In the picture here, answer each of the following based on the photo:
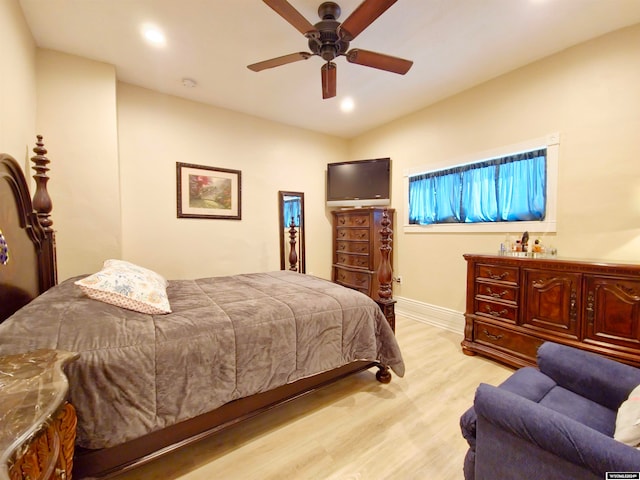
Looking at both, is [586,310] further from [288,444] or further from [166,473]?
[166,473]

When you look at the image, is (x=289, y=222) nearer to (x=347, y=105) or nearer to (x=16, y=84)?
(x=347, y=105)

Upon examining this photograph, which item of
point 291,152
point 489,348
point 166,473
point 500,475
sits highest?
point 291,152

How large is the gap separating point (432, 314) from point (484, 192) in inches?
67.8

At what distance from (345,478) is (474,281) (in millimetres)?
2186

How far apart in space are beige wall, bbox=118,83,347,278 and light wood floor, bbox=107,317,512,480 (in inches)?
93.2

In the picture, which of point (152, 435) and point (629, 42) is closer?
point (152, 435)

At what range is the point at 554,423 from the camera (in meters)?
0.89

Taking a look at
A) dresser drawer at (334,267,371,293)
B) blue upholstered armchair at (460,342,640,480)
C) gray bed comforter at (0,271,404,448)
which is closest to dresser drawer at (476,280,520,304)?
blue upholstered armchair at (460,342,640,480)

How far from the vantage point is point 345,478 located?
1413 mm

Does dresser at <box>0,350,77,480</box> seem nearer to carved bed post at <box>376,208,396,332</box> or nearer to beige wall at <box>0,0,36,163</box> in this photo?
beige wall at <box>0,0,36,163</box>

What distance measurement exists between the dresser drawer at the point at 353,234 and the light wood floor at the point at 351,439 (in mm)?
2189

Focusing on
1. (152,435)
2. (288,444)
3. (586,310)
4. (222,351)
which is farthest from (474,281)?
(152,435)

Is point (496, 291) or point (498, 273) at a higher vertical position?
point (498, 273)

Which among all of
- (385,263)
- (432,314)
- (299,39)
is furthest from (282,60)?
(432,314)
